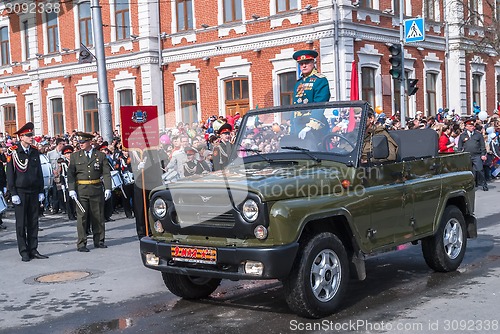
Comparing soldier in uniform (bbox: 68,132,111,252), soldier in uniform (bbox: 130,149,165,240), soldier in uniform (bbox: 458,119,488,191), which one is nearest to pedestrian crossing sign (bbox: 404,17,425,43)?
soldier in uniform (bbox: 458,119,488,191)

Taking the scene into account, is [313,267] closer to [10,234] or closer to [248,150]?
[248,150]

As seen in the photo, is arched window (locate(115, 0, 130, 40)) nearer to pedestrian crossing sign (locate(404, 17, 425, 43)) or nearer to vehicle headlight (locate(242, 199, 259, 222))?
pedestrian crossing sign (locate(404, 17, 425, 43))

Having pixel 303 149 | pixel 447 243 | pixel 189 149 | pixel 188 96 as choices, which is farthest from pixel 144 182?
pixel 188 96

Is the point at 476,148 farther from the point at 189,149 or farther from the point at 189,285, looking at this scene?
the point at 189,285

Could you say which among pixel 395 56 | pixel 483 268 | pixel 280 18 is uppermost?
pixel 280 18

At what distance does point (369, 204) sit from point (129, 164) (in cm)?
1065

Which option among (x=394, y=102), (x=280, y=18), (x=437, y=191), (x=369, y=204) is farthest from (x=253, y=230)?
(x=394, y=102)

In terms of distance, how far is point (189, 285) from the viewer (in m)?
7.62

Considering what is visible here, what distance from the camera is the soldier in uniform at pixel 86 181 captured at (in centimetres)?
1166

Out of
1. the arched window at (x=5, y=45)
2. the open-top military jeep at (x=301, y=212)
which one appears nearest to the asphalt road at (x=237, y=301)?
the open-top military jeep at (x=301, y=212)

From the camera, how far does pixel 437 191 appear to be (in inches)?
332

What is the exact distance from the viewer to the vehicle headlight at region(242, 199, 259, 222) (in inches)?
251

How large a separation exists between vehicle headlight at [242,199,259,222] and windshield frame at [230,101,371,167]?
126cm

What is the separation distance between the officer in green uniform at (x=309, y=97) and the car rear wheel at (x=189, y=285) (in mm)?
1946
